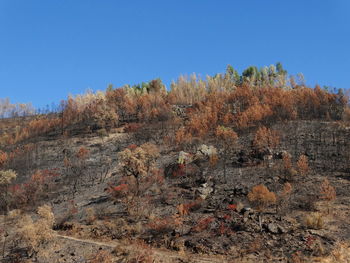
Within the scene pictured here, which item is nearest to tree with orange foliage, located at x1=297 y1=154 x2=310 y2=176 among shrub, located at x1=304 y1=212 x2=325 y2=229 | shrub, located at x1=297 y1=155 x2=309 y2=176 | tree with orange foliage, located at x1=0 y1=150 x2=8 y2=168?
shrub, located at x1=297 y1=155 x2=309 y2=176

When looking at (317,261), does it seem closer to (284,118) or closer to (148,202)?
(148,202)

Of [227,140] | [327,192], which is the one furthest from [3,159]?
[327,192]

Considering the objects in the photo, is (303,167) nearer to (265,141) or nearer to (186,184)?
(265,141)

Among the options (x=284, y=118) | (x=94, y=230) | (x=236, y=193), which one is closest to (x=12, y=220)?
(x=94, y=230)

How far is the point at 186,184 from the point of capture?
33.5 meters

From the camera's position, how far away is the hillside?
840 inches

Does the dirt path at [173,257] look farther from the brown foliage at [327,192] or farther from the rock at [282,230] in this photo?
the brown foliage at [327,192]

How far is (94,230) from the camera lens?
2530 cm

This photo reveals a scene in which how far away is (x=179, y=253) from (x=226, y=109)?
142ft

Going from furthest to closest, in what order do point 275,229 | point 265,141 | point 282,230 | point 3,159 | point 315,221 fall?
1. point 3,159
2. point 265,141
3. point 315,221
4. point 275,229
5. point 282,230

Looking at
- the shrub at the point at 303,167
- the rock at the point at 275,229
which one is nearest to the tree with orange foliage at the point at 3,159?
the shrub at the point at 303,167

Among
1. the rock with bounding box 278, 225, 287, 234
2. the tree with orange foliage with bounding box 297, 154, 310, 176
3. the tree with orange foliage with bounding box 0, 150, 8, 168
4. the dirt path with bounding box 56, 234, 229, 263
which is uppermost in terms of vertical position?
the tree with orange foliage with bounding box 0, 150, 8, 168

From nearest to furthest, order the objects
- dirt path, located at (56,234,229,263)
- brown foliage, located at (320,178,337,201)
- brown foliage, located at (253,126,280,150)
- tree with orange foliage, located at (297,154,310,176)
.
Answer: dirt path, located at (56,234,229,263) < brown foliage, located at (320,178,337,201) < tree with orange foliage, located at (297,154,310,176) < brown foliage, located at (253,126,280,150)

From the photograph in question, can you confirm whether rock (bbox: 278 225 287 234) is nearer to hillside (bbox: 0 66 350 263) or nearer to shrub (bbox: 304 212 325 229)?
hillside (bbox: 0 66 350 263)
